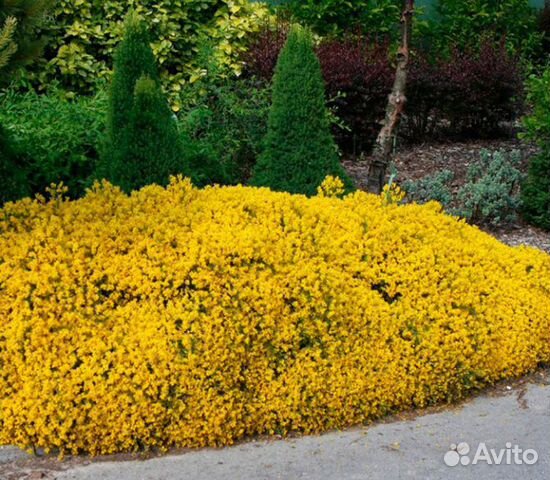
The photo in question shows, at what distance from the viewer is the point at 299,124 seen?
253 inches

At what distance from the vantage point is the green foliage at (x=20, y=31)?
3914 mm

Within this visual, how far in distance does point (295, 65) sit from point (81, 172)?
1.72m

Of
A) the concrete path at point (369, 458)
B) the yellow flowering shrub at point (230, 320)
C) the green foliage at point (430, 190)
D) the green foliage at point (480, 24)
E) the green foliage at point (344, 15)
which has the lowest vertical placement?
the concrete path at point (369, 458)

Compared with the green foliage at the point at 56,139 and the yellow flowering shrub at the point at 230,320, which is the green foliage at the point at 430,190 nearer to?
the green foliage at the point at 56,139

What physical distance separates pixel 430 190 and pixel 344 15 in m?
3.96

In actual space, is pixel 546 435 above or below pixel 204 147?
below

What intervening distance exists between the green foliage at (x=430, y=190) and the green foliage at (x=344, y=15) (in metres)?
3.29

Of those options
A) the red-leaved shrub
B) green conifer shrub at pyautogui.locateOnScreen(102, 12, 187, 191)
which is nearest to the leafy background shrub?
the red-leaved shrub

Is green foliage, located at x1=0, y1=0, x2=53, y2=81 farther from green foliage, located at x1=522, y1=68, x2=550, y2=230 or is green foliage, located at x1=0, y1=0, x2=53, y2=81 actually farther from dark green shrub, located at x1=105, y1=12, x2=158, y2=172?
green foliage, located at x1=522, y1=68, x2=550, y2=230

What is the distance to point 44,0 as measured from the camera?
4.08 metres

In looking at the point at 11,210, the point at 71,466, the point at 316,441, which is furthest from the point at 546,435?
the point at 11,210

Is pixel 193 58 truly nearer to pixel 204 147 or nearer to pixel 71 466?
pixel 204 147

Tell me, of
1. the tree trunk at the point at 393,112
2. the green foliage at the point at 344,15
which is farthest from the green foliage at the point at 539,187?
the green foliage at the point at 344,15

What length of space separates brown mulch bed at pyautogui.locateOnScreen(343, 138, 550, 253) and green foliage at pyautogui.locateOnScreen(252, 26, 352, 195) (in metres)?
1.63
